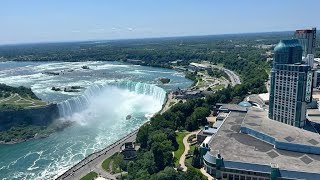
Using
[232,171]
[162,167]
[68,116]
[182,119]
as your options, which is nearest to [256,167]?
[232,171]

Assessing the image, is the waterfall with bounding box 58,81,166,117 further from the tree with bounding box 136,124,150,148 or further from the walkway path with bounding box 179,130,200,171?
the walkway path with bounding box 179,130,200,171

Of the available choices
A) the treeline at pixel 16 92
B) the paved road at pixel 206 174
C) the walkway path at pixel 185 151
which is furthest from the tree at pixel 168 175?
the treeline at pixel 16 92

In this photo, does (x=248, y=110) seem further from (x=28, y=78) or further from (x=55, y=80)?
(x=28, y=78)

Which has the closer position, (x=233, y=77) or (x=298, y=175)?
(x=298, y=175)

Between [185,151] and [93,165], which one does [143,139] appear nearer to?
[185,151]

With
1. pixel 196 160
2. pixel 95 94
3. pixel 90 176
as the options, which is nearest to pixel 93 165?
pixel 90 176

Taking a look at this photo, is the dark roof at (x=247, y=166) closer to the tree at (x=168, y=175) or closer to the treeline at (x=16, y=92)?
the tree at (x=168, y=175)

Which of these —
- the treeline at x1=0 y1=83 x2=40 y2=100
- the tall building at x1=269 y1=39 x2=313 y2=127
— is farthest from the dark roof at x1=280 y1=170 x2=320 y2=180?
the treeline at x1=0 y1=83 x2=40 y2=100
